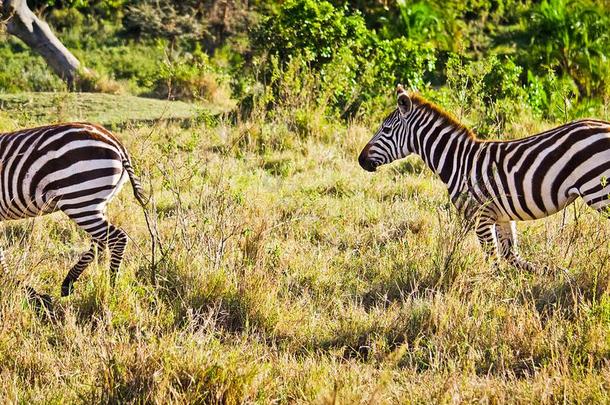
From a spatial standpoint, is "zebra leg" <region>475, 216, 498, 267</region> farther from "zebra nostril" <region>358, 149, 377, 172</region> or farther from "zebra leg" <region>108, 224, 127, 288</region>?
"zebra leg" <region>108, 224, 127, 288</region>

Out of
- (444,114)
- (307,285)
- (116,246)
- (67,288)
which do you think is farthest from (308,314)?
(444,114)

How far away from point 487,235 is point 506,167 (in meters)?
0.51

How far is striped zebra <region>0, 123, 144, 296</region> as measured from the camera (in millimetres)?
5605

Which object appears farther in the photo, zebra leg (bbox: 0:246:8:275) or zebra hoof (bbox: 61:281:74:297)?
zebra hoof (bbox: 61:281:74:297)

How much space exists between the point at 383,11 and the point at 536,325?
37.4ft

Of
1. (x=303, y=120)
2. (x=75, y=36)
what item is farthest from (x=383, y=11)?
(x=75, y=36)

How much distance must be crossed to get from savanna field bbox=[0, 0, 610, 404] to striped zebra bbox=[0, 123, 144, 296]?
20 centimetres

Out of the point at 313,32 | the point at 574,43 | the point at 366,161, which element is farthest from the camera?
the point at 574,43

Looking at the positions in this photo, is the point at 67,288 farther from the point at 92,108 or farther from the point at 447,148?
the point at 92,108

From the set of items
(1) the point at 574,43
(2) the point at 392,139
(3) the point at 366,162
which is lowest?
(3) the point at 366,162

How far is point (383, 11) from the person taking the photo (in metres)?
15.1

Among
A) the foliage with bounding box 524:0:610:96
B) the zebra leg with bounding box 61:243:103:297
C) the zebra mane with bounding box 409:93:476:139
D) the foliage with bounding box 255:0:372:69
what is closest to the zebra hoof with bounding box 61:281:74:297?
the zebra leg with bounding box 61:243:103:297

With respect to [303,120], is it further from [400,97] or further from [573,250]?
[573,250]

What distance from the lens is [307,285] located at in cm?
562
